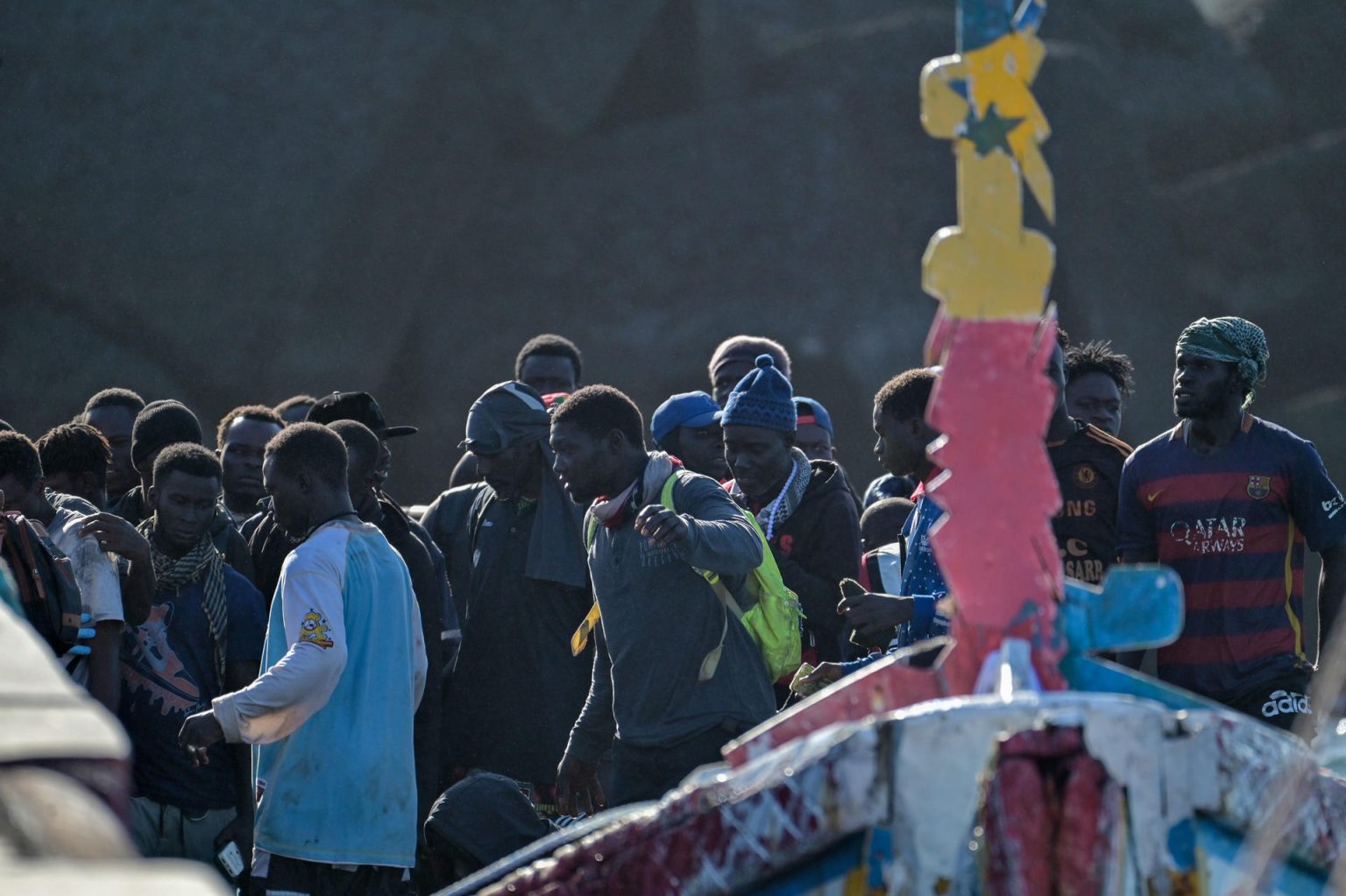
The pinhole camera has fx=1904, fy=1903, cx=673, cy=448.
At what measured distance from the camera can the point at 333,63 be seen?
53.6ft

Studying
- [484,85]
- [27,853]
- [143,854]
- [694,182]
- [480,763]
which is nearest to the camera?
[27,853]

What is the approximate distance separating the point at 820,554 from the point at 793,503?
0.60ft

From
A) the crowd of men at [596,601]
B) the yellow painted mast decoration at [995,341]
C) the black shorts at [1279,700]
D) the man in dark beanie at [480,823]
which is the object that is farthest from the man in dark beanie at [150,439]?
the yellow painted mast decoration at [995,341]

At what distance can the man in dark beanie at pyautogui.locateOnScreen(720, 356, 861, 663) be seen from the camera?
5805 millimetres

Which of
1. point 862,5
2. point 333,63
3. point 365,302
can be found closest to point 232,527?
point 365,302

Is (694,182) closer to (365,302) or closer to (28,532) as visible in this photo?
(365,302)

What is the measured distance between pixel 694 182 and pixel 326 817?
35.9 feet

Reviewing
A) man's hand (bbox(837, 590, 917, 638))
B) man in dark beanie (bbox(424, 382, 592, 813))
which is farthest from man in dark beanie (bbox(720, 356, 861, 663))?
man's hand (bbox(837, 590, 917, 638))

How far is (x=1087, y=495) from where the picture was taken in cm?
565

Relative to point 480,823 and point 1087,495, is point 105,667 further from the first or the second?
point 1087,495

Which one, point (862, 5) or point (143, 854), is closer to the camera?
point (143, 854)

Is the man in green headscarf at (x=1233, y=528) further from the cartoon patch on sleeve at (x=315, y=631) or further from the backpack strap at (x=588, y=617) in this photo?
the cartoon patch on sleeve at (x=315, y=631)

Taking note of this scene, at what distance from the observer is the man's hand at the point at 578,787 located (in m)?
5.71

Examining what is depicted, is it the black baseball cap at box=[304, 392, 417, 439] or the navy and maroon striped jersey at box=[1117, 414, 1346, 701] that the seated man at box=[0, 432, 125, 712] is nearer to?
the black baseball cap at box=[304, 392, 417, 439]
